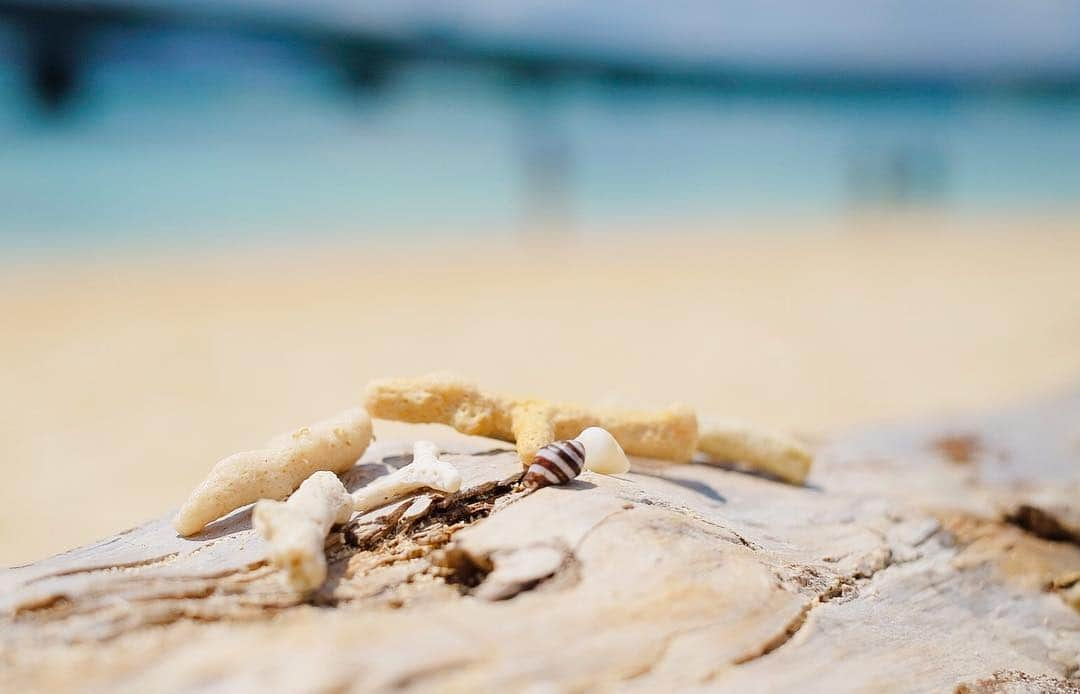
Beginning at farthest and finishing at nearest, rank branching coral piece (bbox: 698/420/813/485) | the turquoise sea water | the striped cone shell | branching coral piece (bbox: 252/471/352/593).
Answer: the turquoise sea water → branching coral piece (bbox: 698/420/813/485) → the striped cone shell → branching coral piece (bbox: 252/471/352/593)

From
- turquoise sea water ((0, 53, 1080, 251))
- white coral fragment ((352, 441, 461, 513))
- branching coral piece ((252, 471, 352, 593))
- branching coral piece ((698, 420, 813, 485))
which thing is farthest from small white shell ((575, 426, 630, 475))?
turquoise sea water ((0, 53, 1080, 251))

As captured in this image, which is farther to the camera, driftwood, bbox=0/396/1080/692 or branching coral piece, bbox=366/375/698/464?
branching coral piece, bbox=366/375/698/464

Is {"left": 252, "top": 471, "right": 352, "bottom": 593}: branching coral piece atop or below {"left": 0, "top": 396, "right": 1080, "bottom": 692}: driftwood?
atop

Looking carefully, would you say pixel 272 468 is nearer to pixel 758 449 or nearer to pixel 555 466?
pixel 555 466

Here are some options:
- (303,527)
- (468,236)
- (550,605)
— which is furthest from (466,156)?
(550,605)

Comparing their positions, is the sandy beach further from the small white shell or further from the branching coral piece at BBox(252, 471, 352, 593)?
the branching coral piece at BBox(252, 471, 352, 593)

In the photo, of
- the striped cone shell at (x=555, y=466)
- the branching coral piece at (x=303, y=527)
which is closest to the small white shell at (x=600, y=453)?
the striped cone shell at (x=555, y=466)
